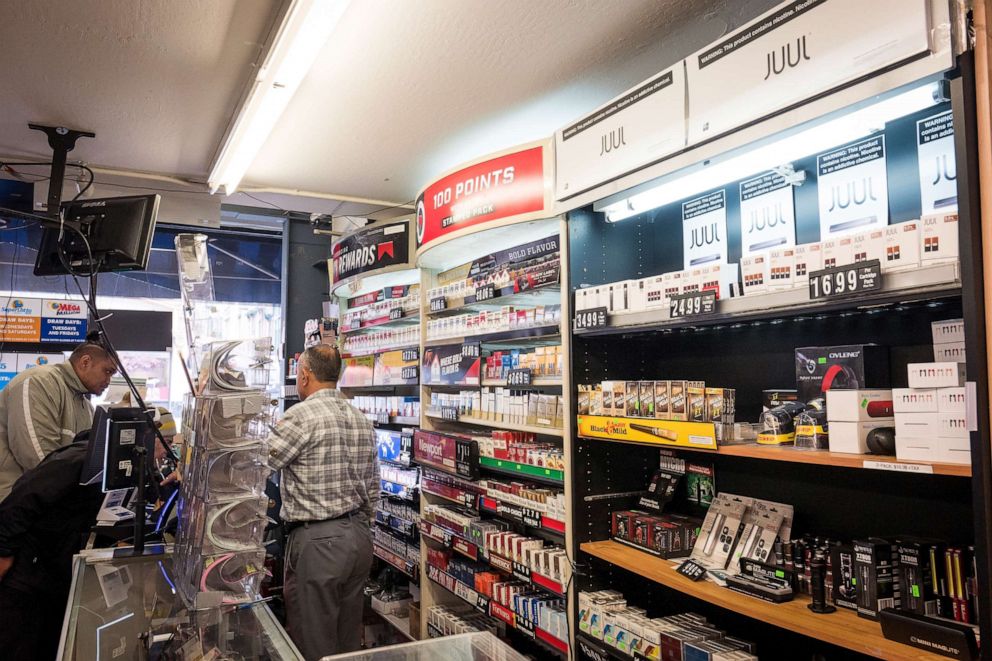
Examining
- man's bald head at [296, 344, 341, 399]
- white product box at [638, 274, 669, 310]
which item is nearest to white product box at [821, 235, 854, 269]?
white product box at [638, 274, 669, 310]

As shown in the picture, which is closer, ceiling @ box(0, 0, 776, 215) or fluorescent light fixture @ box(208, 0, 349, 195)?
fluorescent light fixture @ box(208, 0, 349, 195)

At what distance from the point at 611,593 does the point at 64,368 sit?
3965mm

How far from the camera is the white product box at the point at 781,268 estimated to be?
220 centimetres

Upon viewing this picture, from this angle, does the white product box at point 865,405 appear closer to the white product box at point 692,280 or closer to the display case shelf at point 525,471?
the white product box at point 692,280

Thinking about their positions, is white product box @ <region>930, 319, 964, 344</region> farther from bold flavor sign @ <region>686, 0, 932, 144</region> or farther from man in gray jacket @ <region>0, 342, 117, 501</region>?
man in gray jacket @ <region>0, 342, 117, 501</region>

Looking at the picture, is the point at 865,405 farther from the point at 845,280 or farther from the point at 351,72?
the point at 351,72

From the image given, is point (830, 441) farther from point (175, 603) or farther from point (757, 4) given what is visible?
point (175, 603)

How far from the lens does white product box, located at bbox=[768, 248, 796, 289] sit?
2201 mm

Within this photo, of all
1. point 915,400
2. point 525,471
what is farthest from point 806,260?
point 525,471

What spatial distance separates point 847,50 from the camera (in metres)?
1.92

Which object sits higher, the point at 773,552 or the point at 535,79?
the point at 535,79

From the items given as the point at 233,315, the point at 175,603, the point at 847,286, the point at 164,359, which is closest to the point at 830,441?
the point at 847,286

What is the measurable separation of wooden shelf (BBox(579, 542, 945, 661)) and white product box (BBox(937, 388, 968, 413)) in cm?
67

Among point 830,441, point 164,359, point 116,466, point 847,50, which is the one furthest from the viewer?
point 164,359
